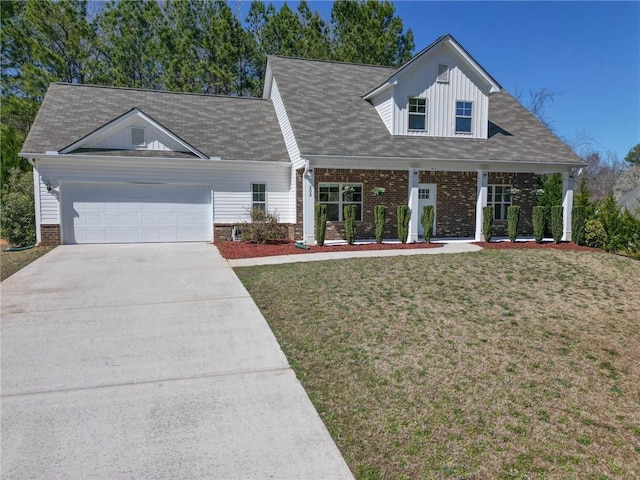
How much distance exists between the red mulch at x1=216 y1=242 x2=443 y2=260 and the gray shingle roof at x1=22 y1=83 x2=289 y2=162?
332cm

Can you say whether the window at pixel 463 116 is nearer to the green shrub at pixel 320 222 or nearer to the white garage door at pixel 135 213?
the green shrub at pixel 320 222

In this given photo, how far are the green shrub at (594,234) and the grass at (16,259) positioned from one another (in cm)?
1685

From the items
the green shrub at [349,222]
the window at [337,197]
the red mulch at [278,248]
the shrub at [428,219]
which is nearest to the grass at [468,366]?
the red mulch at [278,248]

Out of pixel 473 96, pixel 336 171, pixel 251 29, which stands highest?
pixel 251 29

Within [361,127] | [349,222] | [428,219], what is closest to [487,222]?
[428,219]

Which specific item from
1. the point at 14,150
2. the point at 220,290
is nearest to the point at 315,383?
the point at 220,290

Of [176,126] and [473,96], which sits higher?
[473,96]

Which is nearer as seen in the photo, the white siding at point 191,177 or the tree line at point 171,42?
the white siding at point 191,177

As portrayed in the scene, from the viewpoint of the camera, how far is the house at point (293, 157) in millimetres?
14617

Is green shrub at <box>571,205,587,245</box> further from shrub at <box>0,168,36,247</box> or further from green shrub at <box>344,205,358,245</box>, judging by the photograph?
shrub at <box>0,168,36,247</box>

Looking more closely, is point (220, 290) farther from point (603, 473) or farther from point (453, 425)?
point (603, 473)

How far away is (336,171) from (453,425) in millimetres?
12688

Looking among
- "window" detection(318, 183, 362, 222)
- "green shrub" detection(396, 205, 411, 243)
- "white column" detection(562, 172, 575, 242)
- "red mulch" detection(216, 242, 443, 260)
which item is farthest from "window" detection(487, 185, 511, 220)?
"window" detection(318, 183, 362, 222)

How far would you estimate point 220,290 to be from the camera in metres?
8.57
